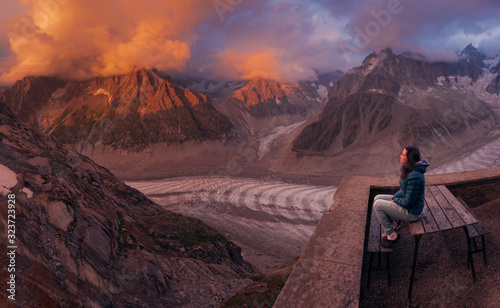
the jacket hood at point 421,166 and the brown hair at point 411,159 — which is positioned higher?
the brown hair at point 411,159

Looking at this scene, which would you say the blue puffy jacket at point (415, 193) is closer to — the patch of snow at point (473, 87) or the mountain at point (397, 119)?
the mountain at point (397, 119)

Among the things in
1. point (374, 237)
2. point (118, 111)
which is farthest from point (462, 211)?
point (118, 111)

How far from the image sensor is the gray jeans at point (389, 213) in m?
4.61

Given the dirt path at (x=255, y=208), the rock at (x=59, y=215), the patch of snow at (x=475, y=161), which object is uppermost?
the patch of snow at (x=475, y=161)

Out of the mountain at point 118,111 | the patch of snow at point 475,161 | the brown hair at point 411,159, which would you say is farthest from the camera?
the mountain at point 118,111

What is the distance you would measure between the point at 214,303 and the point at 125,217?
6065 millimetres

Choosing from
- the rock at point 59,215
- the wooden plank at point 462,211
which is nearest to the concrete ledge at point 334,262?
the wooden plank at point 462,211

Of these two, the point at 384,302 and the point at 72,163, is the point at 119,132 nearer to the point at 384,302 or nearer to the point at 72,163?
the point at 72,163

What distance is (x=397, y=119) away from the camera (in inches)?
4063

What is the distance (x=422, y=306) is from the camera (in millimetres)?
4297

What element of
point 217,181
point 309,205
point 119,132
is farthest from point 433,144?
point 119,132

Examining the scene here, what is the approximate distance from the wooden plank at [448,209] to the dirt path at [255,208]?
2100 cm

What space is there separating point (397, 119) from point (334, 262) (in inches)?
4455

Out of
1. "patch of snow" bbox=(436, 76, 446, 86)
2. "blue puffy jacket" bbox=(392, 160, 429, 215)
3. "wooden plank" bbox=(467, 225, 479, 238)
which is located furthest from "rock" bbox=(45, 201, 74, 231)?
"patch of snow" bbox=(436, 76, 446, 86)
